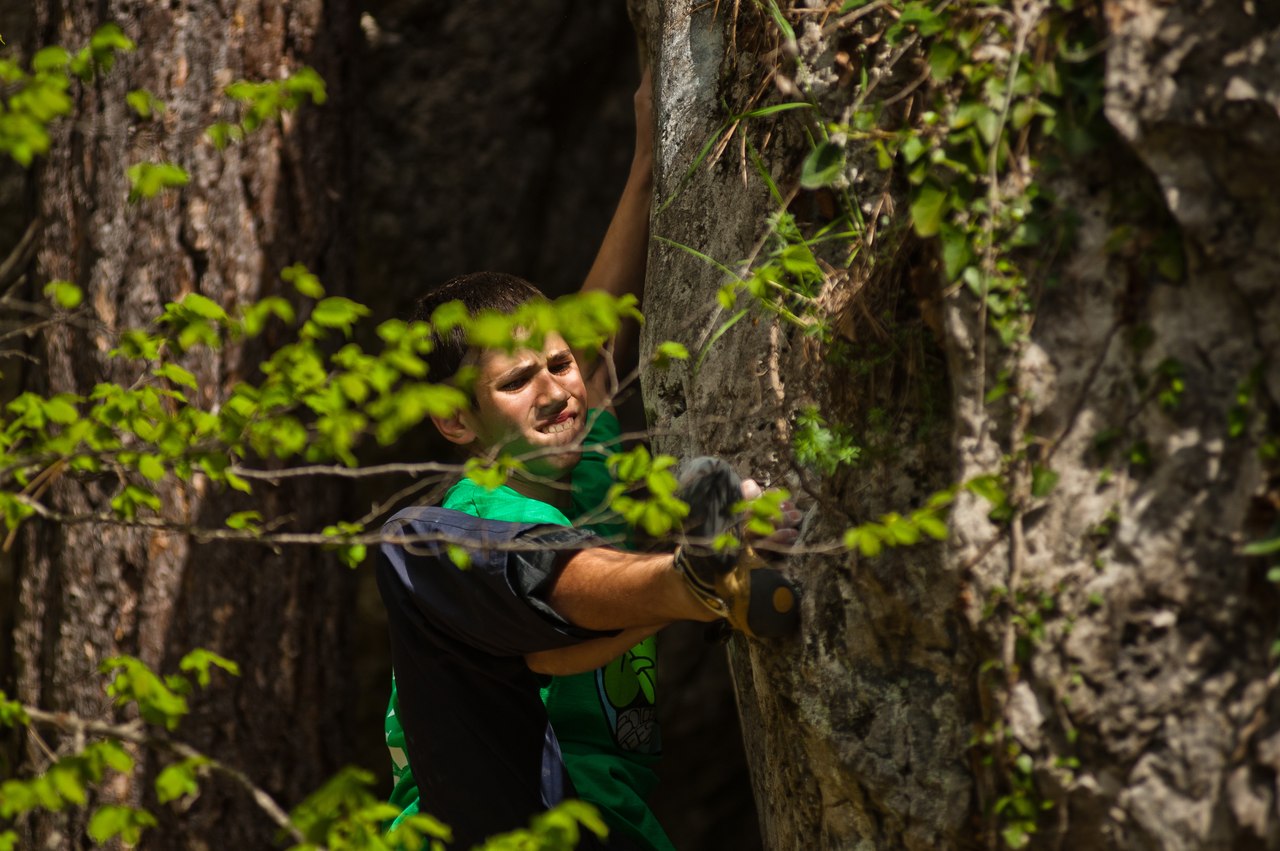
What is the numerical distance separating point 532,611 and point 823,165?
105cm

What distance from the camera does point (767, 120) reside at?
2.82m

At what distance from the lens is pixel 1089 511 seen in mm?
2100

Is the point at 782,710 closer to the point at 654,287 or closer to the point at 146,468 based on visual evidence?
the point at 654,287

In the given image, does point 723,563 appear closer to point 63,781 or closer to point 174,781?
point 174,781

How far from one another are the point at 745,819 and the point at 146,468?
14.6 feet

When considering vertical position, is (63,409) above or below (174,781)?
above

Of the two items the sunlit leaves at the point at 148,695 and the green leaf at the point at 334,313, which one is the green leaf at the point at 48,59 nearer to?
the green leaf at the point at 334,313

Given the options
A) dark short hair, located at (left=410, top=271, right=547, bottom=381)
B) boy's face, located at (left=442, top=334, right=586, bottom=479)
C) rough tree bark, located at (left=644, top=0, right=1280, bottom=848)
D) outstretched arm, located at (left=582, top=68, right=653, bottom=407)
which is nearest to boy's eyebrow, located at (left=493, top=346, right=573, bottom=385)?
boy's face, located at (left=442, top=334, right=586, bottom=479)

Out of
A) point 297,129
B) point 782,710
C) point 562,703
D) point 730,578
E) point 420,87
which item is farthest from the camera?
point 420,87

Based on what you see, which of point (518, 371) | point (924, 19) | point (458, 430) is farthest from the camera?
point (458, 430)

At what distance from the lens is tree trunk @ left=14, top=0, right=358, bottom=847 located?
405cm

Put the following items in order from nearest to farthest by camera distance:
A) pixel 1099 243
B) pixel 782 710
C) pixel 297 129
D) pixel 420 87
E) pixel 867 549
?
pixel 867 549, pixel 1099 243, pixel 782 710, pixel 297 129, pixel 420 87

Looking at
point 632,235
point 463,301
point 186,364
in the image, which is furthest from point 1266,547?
point 186,364

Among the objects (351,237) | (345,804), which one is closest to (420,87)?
(351,237)
